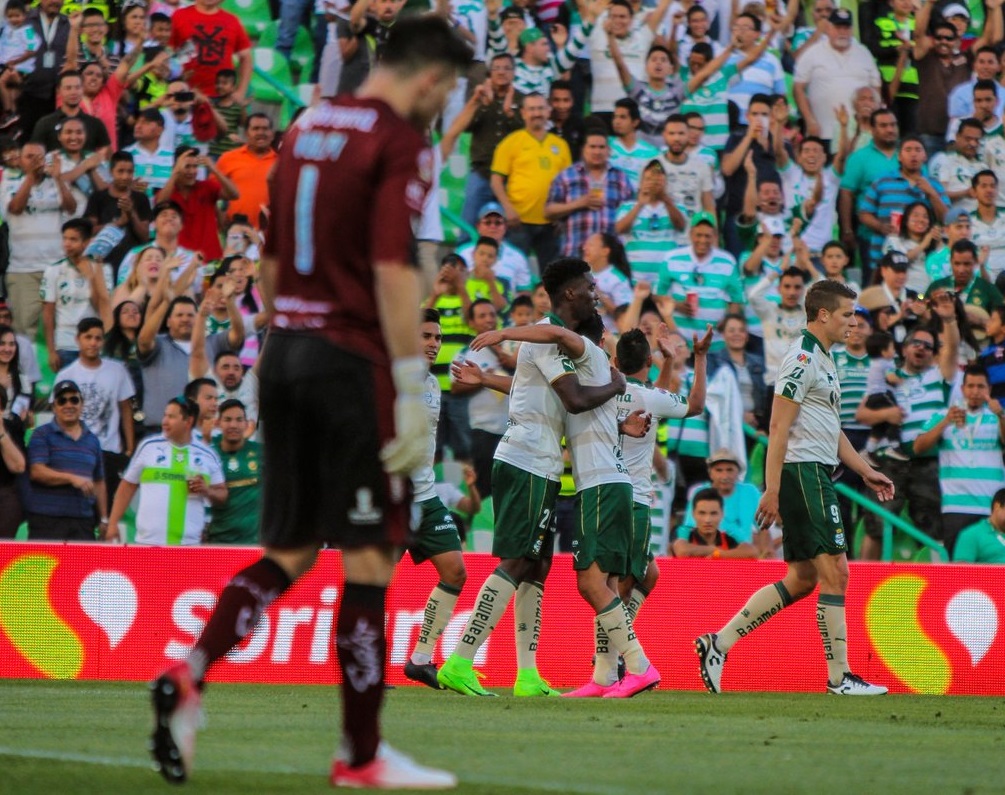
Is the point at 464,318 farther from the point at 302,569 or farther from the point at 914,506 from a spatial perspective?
the point at 302,569

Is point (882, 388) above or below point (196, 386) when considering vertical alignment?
above

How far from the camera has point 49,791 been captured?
516cm

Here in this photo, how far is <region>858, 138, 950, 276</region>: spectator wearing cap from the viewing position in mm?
18109

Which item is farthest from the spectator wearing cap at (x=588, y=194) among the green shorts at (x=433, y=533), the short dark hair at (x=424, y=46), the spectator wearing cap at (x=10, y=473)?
the short dark hair at (x=424, y=46)

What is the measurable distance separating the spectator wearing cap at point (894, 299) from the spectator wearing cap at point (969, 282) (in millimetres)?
312

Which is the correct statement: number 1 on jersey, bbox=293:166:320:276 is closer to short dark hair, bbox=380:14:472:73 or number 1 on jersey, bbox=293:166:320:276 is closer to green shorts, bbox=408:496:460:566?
short dark hair, bbox=380:14:472:73

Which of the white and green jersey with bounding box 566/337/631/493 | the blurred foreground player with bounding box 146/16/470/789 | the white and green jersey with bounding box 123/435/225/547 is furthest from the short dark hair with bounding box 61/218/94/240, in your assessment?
the blurred foreground player with bounding box 146/16/470/789

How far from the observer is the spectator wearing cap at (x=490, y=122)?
18.0 metres

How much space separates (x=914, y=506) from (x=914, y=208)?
3837 millimetres

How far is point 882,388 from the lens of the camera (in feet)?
50.9

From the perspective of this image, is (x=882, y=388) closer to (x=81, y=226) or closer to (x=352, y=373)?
(x=81, y=226)

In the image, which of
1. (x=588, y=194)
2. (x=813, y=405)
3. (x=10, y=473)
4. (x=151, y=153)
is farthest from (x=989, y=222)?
(x=10, y=473)

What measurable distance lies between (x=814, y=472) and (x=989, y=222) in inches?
309

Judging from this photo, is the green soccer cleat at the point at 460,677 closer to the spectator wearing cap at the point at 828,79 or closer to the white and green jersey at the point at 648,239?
the white and green jersey at the point at 648,239
